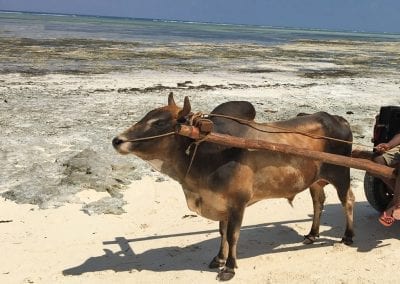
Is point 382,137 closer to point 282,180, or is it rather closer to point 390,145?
point 390,145

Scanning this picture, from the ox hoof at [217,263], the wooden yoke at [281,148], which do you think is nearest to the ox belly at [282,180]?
the wooden yoke at [281,148]

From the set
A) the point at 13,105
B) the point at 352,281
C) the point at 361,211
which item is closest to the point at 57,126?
the point at 13,105

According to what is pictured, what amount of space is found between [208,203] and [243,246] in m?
1.45

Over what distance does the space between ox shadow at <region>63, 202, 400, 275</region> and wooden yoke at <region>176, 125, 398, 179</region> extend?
114cm

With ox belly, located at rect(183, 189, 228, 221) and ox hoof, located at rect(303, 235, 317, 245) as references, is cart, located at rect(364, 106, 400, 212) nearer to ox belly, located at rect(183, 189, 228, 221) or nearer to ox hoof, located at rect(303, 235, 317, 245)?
ox hoof, located at rect(303, 235, 317, 245)

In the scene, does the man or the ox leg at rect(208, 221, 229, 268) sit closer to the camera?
the ox leg at rect(208, 221, 229, 268)

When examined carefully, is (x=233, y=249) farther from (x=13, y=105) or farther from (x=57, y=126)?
(x=13, y=105)

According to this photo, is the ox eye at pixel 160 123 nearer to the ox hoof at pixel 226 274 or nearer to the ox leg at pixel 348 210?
the ox hoof at pixel 226 274

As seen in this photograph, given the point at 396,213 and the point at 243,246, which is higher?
the point at 396,213

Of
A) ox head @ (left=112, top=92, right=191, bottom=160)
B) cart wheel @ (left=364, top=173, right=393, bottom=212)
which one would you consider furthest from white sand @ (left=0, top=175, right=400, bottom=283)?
ox head @ (left=112, top=92, right=191, bottom=160)

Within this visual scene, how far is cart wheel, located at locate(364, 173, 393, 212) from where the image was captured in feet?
25.2

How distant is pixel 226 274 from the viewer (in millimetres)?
5871

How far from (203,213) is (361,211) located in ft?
11.5

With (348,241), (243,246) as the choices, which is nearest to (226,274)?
(243,246)
